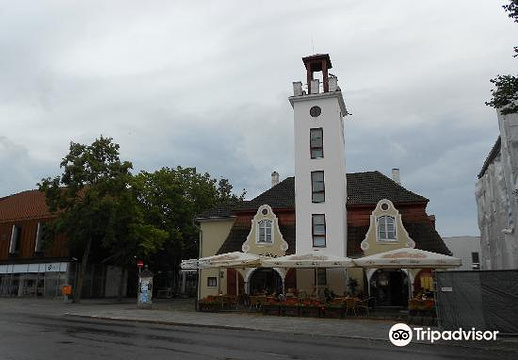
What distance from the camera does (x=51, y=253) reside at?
39.8m

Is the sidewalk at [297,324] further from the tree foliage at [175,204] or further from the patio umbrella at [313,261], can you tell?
the tree foliage at [175,204]

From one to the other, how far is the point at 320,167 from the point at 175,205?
1896 centimetres

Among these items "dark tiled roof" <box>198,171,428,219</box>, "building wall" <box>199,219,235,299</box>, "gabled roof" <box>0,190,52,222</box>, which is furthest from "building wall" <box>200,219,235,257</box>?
"gabled roof" <box>0,190,52,222</box>

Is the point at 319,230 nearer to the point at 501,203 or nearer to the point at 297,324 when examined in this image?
the point at 297,324

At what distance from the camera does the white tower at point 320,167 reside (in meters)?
29.2

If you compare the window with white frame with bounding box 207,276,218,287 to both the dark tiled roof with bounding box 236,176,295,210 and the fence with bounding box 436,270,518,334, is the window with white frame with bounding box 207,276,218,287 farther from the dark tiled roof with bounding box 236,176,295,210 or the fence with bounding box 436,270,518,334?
the fence with bounding box 436,270,518,334

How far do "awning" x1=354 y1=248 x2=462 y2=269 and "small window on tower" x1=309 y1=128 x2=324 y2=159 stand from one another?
33.1ft

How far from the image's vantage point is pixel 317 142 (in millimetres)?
30688

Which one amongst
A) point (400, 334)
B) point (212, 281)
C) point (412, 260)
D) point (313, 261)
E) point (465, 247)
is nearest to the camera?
point (400, 334)

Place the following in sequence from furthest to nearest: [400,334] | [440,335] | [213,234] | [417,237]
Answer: [213,234], [417,237], [400,334], [440,335]

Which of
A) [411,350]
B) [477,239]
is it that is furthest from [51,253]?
[477,239]

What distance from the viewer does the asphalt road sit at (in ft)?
35.4

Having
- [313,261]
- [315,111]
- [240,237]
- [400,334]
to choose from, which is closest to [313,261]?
[313,261]

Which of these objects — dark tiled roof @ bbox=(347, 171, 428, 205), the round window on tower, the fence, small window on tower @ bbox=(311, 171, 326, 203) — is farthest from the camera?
the round window on tower
